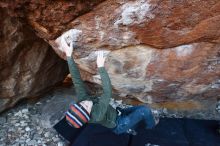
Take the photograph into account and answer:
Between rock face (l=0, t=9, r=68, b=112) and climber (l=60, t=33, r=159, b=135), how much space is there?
0.50 m

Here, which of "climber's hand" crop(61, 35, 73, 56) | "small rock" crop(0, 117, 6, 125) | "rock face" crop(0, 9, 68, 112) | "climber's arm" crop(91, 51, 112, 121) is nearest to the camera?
"climber's arm" crop(91, 51, 112, 121)

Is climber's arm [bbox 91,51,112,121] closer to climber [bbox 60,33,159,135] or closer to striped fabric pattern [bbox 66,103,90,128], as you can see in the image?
climber [bbox 60,33,159,135]

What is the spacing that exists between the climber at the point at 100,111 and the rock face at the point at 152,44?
17 cm

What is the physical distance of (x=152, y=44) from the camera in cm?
275

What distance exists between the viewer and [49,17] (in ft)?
8.40

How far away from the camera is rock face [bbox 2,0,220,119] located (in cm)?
248

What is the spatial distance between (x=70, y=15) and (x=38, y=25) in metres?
0.34

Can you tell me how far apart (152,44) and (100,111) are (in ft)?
2.35

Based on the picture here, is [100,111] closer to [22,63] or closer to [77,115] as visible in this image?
[77,115]

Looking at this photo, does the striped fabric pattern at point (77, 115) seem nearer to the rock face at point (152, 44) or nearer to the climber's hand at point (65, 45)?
the climber's hand at point (65, 45)

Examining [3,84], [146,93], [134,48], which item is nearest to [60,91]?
[3,84]

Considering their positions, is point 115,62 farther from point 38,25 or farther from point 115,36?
point 38,25

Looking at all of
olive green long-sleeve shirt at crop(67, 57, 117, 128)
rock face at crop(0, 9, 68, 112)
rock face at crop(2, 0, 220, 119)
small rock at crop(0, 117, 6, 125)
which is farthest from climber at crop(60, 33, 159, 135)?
small rock at crop(0, 117, 6, 125)

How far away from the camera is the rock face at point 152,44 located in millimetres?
2479
